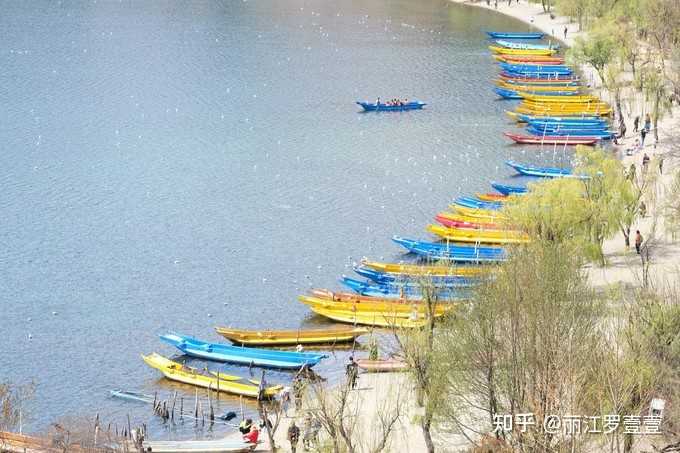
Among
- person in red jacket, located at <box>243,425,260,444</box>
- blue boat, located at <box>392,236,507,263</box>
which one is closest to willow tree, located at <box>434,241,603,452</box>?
person in red jacket, located at <box>243,425,260,444</box>

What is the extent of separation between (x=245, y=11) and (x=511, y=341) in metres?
111

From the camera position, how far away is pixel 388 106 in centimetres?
9950

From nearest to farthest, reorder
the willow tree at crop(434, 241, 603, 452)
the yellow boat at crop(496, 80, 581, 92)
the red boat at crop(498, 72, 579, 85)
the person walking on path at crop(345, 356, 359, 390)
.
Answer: the willow tree at crop(434, 241, 603, 452), the person walking on path at crop(345, 356, 359, 390), the yellow boat at crop(496, 80, 581, 92), the red boat at crop(498, 72, 579, 85)

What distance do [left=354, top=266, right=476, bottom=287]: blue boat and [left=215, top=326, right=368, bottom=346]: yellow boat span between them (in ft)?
12.7

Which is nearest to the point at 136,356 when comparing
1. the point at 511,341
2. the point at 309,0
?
the point at 511,341

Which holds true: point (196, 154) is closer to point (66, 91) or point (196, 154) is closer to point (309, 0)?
point (66, 91)

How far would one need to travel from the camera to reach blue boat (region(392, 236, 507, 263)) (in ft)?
209

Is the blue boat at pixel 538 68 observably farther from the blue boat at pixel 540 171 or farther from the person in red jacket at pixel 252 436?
the person in red jacket at pixel 252 436

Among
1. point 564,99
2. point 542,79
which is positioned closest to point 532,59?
point 542,79

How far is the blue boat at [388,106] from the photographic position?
99.3m

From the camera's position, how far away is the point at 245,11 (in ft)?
480

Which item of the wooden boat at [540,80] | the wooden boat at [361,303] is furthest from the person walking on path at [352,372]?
the wooden boat at [540,80]

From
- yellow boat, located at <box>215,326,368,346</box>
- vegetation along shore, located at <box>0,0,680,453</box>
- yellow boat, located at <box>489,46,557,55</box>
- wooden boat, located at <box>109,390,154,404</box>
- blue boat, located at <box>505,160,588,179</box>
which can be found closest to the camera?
vegetation along shore, located at <box>0,0,680,453</box>

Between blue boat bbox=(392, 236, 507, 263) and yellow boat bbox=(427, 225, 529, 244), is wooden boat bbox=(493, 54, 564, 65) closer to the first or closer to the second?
yellow boat bbox=(427, 225, 529, 244)
